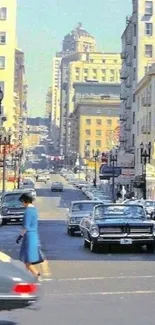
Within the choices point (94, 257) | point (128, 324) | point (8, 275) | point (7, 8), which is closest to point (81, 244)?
point (94, 257)

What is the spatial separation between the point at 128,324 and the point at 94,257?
10940 millimetres

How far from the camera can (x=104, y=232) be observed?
894 inches

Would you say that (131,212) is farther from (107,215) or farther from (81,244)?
(81,244)

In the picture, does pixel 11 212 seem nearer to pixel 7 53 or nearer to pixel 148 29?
pixel 148 29

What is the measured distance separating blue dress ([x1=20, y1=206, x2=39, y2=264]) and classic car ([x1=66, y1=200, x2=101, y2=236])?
1760 centimetres

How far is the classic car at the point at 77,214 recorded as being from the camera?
33.8m

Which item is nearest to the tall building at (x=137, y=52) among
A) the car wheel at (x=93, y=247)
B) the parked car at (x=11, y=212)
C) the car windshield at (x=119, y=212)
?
the parked car at (x=11, y=212)

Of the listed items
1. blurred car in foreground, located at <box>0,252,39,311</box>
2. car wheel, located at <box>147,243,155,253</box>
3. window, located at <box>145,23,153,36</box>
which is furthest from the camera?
window, located at <box>145,23,153,36</box>

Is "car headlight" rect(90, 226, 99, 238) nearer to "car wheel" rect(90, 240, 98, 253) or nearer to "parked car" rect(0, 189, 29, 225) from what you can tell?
"car wheel" rect(90, 240, 98, 253)

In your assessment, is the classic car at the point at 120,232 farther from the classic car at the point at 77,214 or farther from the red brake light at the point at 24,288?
the red brake light at the point at 24,288

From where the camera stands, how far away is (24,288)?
29.5 ft

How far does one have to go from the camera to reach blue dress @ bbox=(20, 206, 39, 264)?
14.8 metres

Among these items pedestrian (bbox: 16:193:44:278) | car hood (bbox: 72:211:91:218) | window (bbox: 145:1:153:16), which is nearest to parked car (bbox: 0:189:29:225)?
car hood (bbox: 72:211:91:218)

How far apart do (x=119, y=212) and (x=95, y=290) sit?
Result: 10.2 metres
